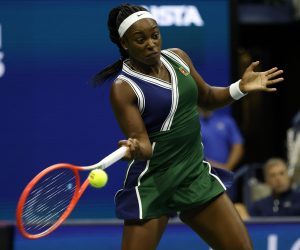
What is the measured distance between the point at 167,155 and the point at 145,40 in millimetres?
573

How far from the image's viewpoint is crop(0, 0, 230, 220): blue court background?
849 cm

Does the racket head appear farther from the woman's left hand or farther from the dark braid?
the woman's left hand

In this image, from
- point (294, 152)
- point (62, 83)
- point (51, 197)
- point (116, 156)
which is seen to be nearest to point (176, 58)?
point (116, 156)

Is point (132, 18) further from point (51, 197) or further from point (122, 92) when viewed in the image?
point (51, 197)

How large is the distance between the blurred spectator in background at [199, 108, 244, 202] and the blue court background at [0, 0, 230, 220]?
481 millimetres

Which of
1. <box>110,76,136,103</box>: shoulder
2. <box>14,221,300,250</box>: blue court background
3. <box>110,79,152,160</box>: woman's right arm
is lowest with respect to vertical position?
<box>14,221,300,250</box>: blue court background

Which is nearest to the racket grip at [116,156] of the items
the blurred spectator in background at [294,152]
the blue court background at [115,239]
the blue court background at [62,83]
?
the blue court background at [115,239]

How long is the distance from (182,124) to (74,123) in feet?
11.8

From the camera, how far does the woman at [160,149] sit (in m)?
4.99

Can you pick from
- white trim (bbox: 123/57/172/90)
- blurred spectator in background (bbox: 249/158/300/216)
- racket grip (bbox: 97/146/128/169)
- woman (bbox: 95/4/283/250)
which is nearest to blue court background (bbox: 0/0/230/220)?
blurred spectator in background (bbox: 249/158/300/216)

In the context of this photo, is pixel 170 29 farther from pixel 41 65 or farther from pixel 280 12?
pixel 280 12

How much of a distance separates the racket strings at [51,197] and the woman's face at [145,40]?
0.67 metres

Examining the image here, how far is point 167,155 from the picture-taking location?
200 inches

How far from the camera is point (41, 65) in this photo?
8.55 m
